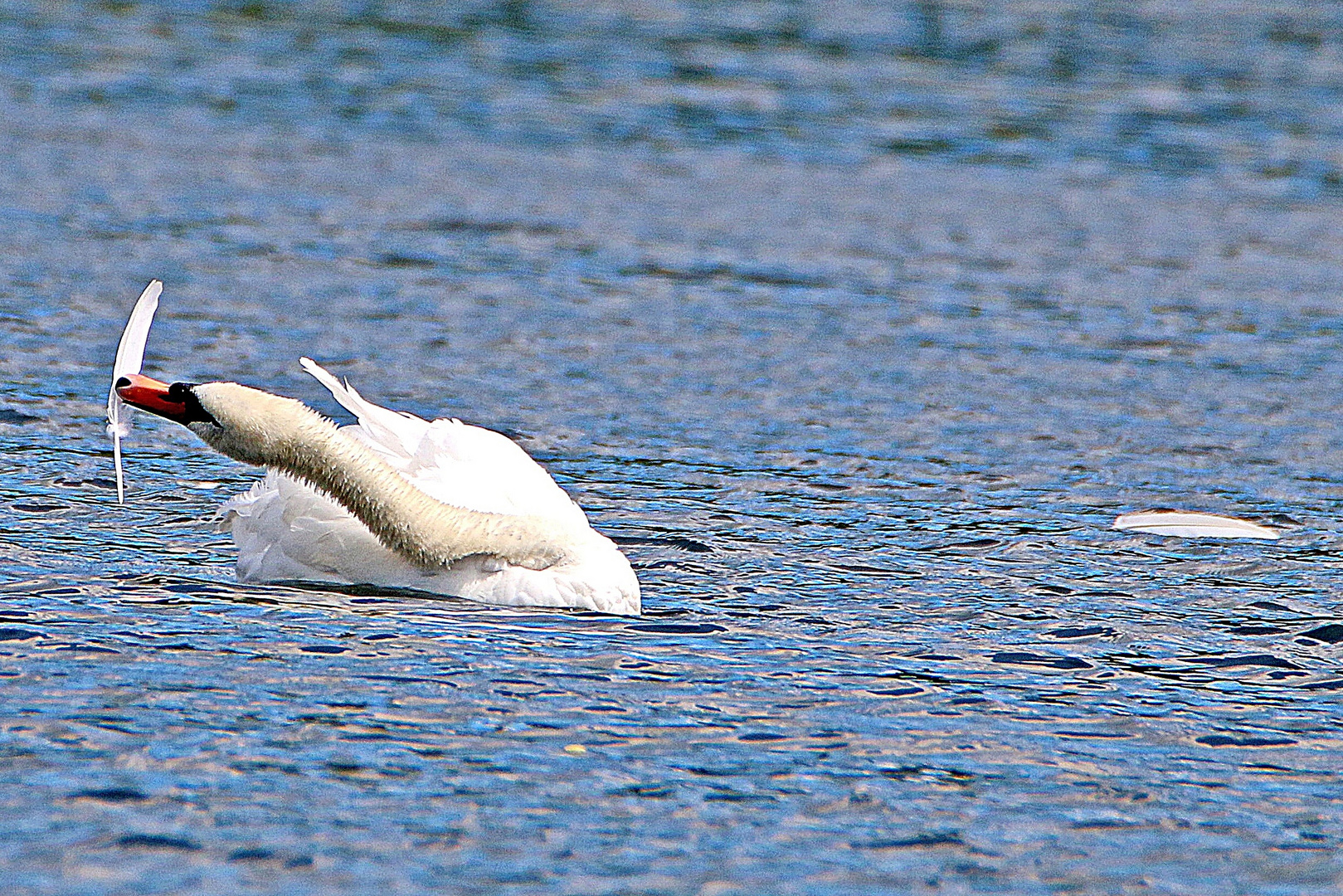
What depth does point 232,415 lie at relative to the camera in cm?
893

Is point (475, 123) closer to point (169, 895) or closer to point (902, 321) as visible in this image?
point (902, 321)

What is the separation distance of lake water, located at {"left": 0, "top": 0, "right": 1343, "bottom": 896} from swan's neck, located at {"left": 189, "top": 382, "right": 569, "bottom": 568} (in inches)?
11.5

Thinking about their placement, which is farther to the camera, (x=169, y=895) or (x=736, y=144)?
(x=736, y=144)

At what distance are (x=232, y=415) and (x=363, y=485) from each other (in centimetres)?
60

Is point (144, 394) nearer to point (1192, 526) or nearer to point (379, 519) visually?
point (379, 519)

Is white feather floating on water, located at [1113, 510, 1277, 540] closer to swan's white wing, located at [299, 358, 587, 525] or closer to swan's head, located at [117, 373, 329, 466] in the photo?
swan's white wing, located at [299, 358, 587, 525]

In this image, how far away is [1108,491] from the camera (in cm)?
1119

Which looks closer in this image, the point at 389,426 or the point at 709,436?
the point at 389,426

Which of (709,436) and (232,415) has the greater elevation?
(232,415)

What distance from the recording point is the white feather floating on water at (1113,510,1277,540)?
10391 mm

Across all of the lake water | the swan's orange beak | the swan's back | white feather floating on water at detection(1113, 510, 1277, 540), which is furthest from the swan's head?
white feather floating on water at detection(1113, 510, 1277, 540)

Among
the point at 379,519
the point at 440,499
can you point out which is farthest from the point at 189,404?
the point at 440,499

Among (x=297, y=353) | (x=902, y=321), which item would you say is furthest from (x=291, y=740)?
(x=902, y=321)

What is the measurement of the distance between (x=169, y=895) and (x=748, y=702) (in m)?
2.45
